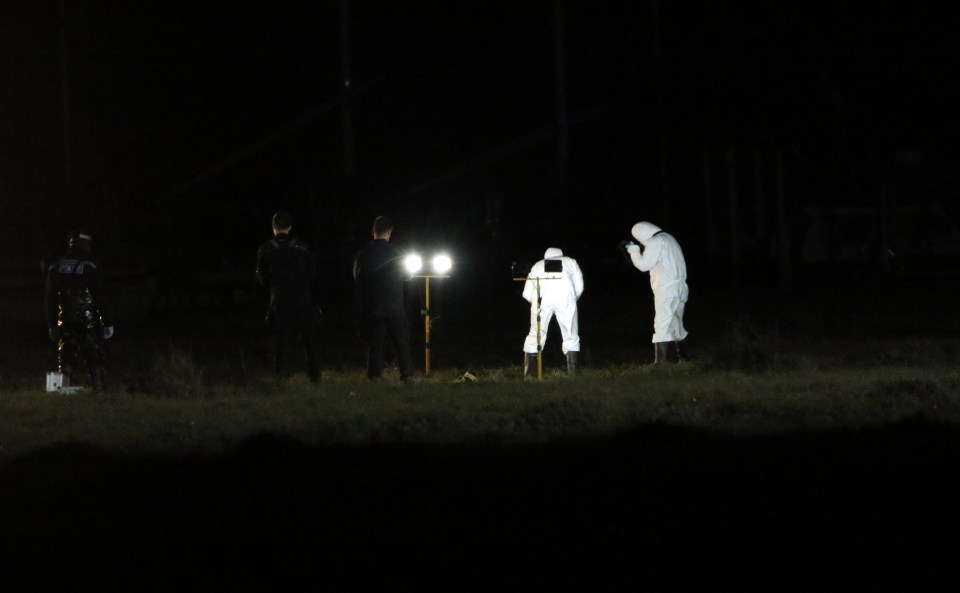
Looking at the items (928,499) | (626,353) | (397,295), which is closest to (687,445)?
(928,499)

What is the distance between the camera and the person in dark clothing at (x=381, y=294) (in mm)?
14883

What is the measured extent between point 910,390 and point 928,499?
557 centimetres

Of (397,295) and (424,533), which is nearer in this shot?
(424,533)

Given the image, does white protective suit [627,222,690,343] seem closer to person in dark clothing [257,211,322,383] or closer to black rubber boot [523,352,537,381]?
black rubber boot [523,352,537,381]

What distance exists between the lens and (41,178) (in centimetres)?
4978

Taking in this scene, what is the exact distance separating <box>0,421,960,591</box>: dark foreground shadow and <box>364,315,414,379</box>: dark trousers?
4.49m

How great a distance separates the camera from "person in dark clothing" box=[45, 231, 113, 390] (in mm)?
14977

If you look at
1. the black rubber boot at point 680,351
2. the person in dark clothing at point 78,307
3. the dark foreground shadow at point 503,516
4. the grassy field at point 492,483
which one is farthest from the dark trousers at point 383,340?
A: the dark foreground shadow at point 503,516

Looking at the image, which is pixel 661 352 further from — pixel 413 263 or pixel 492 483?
pixel 492 483

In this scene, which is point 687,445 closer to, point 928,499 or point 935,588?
point 928,499

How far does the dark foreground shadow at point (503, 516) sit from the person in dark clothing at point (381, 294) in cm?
449

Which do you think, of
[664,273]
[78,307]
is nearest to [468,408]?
[664,273]

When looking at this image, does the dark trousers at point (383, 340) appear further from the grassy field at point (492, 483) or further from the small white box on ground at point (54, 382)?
the small white box on ground at point (54, 382)

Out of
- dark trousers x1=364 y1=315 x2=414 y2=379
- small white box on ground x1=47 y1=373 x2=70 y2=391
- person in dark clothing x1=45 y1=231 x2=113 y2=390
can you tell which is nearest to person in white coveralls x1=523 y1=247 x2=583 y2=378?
dark trousers x1=364 y1=315 x2=414 y2=379
